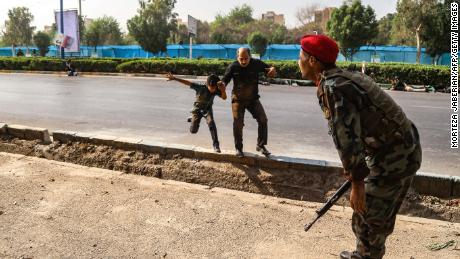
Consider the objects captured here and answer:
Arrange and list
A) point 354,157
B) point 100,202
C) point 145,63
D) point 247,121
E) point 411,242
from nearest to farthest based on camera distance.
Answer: point 354,157 → point 411,242 → point 100,202 → point 247,121 → point 145,63

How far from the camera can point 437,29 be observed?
2897 centimetres

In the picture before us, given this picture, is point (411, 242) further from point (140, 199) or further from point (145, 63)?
point (145, 63)

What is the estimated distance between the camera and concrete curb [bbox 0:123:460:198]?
→ 4414 millimetres

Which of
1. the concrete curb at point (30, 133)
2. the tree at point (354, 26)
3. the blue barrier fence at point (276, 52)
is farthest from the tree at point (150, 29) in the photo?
the concrete curb at point (30, 133)

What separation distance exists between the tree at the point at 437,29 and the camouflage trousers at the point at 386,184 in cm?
2967

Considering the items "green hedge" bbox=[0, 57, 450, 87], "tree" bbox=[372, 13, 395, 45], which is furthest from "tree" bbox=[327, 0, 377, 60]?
"tree" bbox=[372, 13, 395, 45]

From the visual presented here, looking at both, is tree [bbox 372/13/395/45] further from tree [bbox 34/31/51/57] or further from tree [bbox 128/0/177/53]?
tree [bbox 34/31/51/57]

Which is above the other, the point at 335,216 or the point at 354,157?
the point at 354,157

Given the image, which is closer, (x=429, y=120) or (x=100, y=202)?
(x=100, y=202)

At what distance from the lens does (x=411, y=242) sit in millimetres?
3623

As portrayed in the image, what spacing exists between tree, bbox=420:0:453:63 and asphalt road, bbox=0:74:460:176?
17.8 m

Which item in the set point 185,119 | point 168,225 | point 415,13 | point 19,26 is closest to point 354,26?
point 415,13

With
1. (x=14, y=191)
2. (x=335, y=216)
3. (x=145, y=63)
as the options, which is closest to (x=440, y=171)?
(x=335, y=216)

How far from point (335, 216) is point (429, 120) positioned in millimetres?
6679
